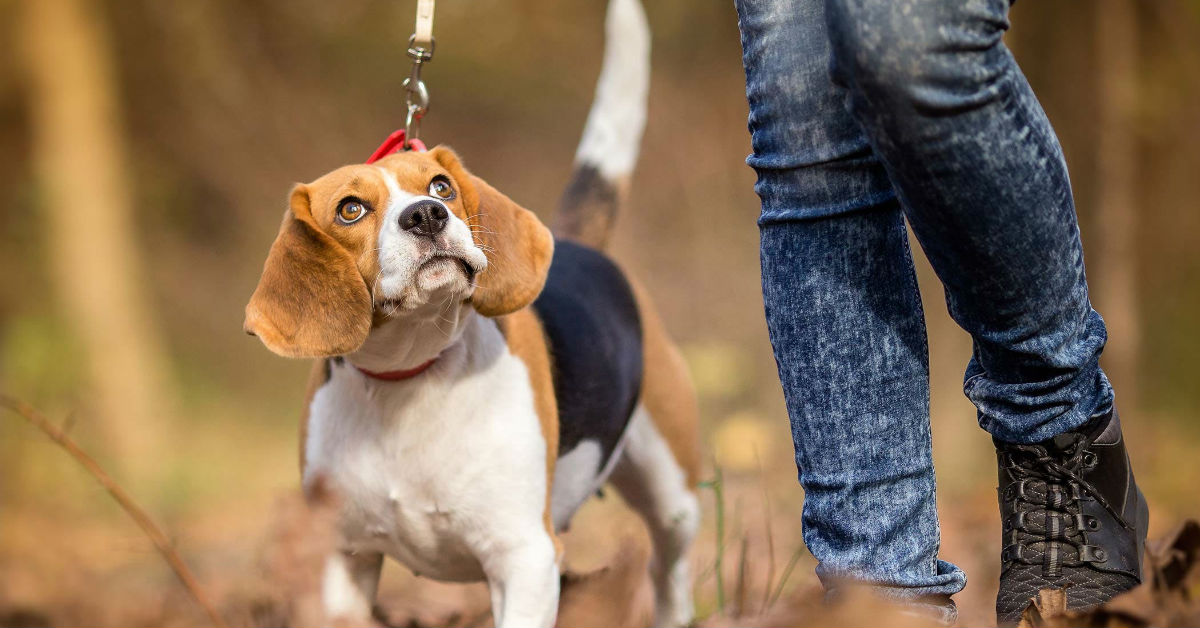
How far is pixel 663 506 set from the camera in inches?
133

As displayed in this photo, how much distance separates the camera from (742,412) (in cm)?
738

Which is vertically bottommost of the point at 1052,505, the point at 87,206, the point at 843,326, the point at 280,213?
the point at 1052,505

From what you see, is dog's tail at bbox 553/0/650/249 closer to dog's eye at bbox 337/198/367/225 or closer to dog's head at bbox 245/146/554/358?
dog's head at bbox 245/146/554/358

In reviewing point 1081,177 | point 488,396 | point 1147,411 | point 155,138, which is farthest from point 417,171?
point 155,138

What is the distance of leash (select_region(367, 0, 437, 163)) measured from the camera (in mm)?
2457

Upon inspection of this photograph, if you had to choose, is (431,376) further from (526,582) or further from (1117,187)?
(1117,187)

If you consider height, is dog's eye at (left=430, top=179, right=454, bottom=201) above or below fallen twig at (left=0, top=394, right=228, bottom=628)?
above

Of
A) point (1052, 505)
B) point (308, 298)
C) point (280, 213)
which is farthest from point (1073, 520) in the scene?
point (280, 213)

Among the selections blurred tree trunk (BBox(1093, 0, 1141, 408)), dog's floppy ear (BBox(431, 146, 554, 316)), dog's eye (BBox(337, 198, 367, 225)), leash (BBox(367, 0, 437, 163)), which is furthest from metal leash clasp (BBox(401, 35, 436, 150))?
blurred tree trunk (BBox(1093, 0, 1141, 408))

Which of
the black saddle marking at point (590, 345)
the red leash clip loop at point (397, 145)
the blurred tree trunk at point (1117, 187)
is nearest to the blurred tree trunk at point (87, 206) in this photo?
the black saddle marking at point (590, 345)

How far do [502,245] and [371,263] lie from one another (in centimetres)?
32

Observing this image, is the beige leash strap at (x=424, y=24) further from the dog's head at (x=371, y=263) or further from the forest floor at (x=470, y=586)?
the forest floor at (x=470, y=586)

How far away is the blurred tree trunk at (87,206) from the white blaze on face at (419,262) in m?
6.42

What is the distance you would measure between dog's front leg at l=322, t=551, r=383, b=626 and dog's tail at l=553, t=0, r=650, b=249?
127 centimetres
